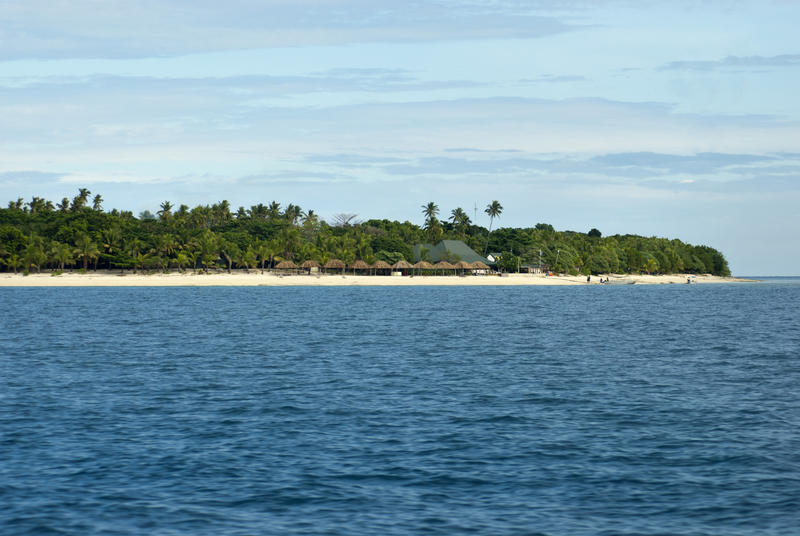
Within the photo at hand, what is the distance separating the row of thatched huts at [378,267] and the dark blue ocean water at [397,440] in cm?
13697

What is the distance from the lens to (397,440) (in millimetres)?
20641

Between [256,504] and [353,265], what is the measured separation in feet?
563

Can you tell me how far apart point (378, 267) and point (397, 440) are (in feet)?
561

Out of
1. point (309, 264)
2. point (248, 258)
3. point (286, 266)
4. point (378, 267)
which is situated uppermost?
point (248, 258)

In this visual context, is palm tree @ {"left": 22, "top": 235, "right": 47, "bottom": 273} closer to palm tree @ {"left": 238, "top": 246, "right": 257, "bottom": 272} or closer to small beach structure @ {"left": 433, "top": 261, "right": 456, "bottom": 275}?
palm tree @ {"left": 238, "top": 246, "right": 257, "bottom": 272}

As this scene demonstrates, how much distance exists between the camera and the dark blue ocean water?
48.0 ft

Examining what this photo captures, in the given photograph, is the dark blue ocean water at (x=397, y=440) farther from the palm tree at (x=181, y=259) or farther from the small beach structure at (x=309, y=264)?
the small beach structure at (x=309, y=264)

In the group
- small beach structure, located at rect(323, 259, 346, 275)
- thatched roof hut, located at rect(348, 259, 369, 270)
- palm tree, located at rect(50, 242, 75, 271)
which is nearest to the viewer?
palm tree, located at rect(50, 242, 75, 271)

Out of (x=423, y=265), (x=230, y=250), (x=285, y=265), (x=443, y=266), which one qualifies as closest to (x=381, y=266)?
(x=423, y=265)

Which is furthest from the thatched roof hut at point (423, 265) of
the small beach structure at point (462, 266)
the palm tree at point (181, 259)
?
the palm tree at point (181, 259)

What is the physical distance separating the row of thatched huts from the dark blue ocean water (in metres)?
137

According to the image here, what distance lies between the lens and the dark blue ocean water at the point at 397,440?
14.6 metres

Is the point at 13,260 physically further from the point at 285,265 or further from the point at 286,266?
the point at 286,266

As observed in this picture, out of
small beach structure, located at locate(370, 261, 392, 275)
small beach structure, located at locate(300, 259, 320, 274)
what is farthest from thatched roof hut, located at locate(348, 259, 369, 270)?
small beach structure, located at locate(300, 259, 320, 274)
